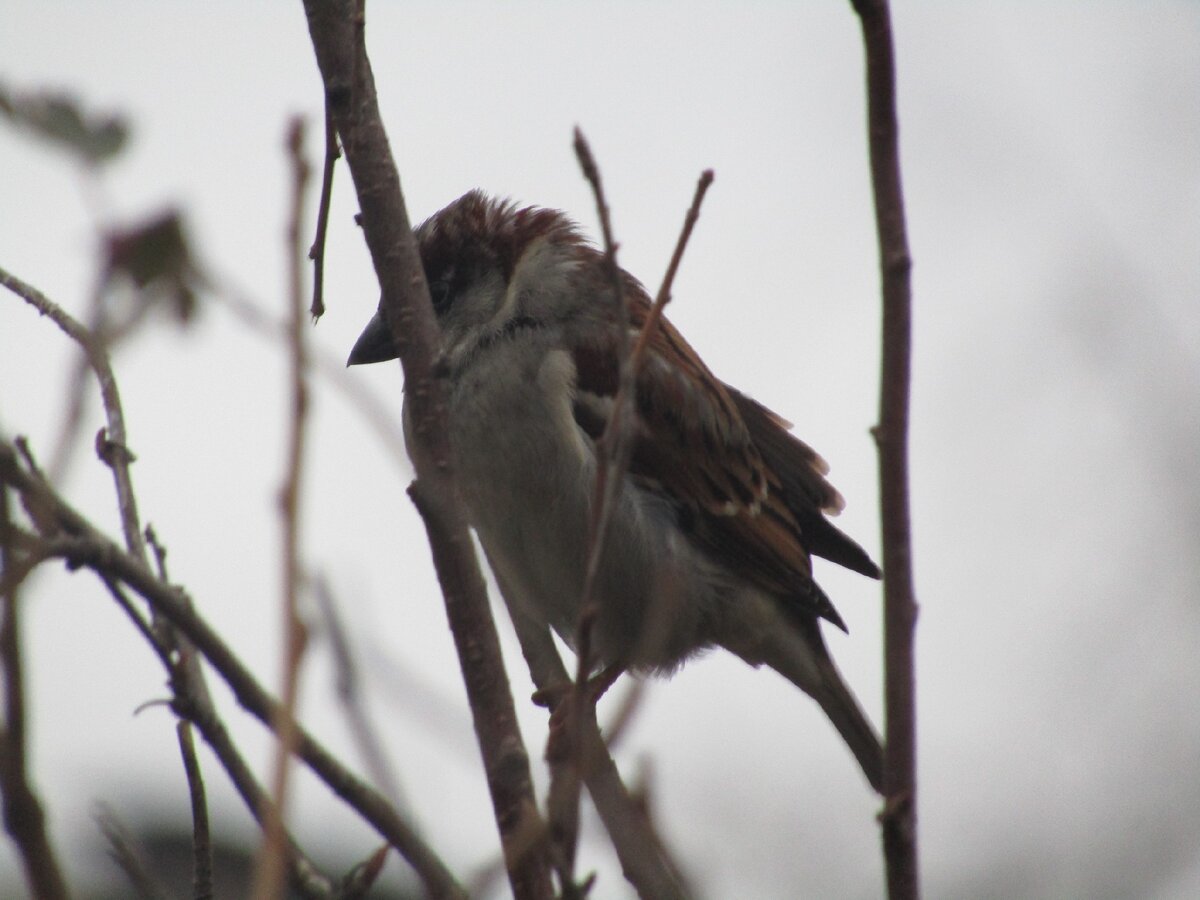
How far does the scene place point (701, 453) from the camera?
3.80m

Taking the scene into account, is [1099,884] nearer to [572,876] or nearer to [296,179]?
[572,876]

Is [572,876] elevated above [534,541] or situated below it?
below

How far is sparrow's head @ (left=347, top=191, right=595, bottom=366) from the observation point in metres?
3.74

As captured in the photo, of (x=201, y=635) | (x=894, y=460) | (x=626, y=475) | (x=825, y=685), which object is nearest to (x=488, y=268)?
A: (x=626, y=475)

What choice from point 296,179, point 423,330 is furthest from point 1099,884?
point 296,179

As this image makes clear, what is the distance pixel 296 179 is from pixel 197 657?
2.56 feet

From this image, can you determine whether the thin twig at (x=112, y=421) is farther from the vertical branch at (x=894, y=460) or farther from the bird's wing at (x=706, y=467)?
the bird's wing at (x=706, y=467)

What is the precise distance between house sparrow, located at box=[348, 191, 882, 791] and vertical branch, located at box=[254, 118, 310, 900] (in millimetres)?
2179

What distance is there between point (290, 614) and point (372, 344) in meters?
2.82

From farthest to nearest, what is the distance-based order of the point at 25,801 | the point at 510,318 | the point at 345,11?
the point at 510,318, the point at 345,11, the point at 25,801

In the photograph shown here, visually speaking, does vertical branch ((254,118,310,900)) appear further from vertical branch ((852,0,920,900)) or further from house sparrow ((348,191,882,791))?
house sparrow ((348,191,882,791))

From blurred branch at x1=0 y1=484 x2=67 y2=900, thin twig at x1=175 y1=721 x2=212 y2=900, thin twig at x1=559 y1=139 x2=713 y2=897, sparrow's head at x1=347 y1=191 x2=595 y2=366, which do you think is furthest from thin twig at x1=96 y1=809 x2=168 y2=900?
sparrow's head at x1=347 y1=191 x2=595 y2=366

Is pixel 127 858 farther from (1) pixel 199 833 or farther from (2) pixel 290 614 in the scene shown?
(2) pixel 290 614

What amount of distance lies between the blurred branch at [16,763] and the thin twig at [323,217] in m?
1.15
